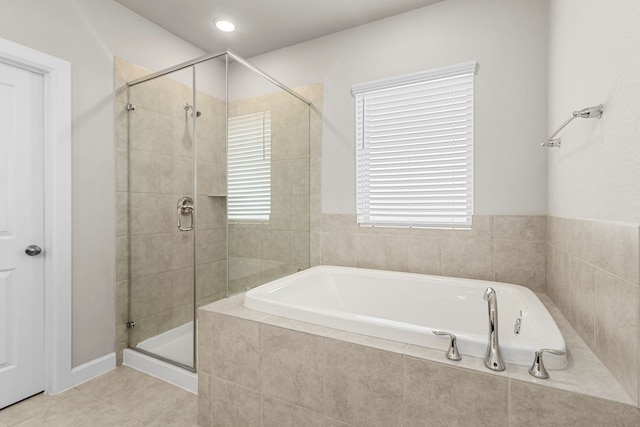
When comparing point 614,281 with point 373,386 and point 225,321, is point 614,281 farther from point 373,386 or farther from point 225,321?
point 225,321

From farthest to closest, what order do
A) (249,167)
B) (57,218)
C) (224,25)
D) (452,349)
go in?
(224,25)
(249,167)
(57,218)
(452,349)

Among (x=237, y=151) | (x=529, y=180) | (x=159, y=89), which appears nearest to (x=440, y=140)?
(x=529, y=180)

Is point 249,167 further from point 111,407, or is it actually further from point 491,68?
point 491,68

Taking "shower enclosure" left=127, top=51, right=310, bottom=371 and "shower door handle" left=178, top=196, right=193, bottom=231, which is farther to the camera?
"shower door handle" left=178, top=196, right=193, bottom=231

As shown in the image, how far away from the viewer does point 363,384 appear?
1219 millimetres

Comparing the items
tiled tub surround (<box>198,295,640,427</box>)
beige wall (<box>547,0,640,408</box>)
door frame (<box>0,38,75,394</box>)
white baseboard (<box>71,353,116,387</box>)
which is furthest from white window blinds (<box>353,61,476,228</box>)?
white baseboard (<box>71,353,116,387</box>)

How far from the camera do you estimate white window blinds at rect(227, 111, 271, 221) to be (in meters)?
2.05

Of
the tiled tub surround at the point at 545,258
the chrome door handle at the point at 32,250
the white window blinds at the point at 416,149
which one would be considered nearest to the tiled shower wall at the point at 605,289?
the tiled tub surround at the point at 545,258

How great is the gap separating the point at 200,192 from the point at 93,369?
1.41 m

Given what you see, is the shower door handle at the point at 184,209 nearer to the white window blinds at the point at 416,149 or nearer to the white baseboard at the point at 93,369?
the white baseboard at the point at 93,369

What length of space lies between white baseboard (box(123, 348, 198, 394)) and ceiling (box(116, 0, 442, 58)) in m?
2.54

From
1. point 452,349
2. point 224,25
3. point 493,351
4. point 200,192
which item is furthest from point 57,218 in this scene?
point 493,351

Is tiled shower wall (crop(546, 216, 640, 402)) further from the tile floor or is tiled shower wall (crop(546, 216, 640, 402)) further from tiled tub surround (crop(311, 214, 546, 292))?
the tile floor

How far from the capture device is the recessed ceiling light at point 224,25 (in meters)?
2.50
